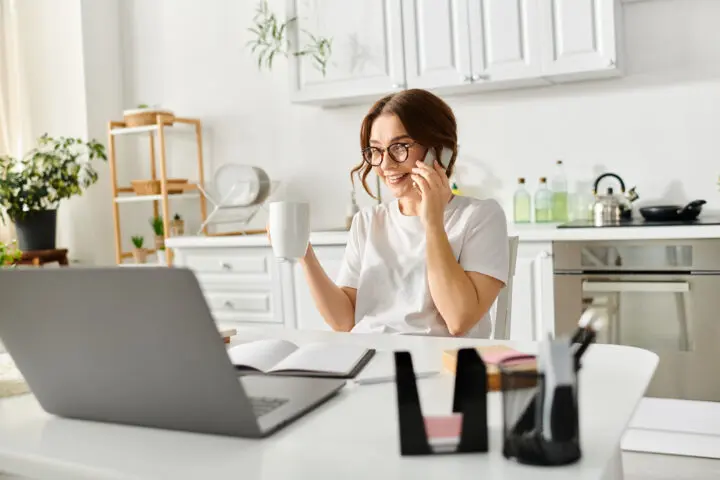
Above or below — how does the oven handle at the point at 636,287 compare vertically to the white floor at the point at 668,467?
above

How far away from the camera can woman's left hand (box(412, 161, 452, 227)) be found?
5.42 feet

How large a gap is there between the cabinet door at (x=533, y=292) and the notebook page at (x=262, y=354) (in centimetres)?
184

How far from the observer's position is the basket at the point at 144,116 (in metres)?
4.11

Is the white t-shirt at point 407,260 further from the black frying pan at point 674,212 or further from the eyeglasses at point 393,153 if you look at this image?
the black frying pan at point 674,212

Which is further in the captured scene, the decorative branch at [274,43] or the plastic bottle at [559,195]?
the decorative branch at [274,43]

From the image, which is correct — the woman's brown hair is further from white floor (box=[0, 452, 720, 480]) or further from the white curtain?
the white curtain

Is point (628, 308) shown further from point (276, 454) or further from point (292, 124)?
point (276, 454)

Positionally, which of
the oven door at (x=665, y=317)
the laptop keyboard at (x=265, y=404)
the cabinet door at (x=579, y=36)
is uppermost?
the cabinet door at (x=579, y=36)

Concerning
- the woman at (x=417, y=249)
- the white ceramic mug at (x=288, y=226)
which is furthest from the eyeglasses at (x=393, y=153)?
the white ceramic mug at (x=288, y=226)

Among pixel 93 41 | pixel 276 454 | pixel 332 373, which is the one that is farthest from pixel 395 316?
pixel 93 41

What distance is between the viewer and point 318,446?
2.81 ft

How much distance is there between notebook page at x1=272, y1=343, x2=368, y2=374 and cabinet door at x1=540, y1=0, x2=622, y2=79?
2.19 m

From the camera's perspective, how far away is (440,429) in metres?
0.81

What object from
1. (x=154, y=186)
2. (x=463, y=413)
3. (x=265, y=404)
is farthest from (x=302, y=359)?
(x=154, y=186)
